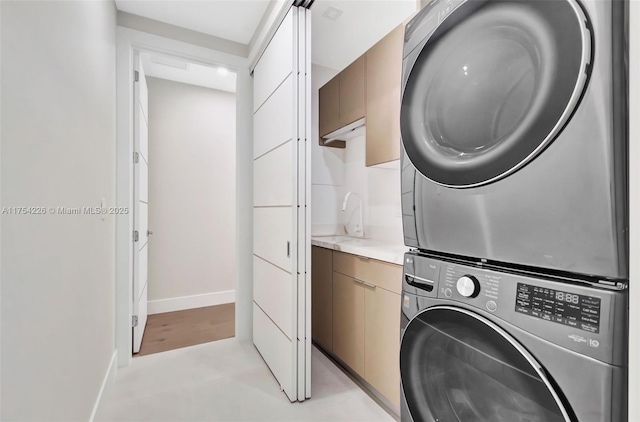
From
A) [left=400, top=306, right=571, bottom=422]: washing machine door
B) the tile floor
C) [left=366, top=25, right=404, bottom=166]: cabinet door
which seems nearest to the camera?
[left=400, top=306, right=571, bottom=422]: washing machine door

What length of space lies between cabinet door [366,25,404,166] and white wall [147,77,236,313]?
84.2 inches

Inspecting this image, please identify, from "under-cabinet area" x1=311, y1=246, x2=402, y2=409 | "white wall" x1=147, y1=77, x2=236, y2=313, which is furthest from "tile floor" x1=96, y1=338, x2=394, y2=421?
"white wall" x1=147, y1=77, x2=236, y2=313

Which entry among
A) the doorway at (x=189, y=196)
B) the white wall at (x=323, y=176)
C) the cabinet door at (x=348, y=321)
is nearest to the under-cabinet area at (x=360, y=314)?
the cabinet door at (x=348, y=321)

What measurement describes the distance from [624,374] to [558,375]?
104 mm

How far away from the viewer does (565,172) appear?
0.61 m

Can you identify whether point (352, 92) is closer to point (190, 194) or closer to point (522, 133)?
point (522, 133)

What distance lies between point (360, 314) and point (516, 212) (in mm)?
1351

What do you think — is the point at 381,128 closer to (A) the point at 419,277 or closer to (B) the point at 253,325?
(A) the point at 419,277

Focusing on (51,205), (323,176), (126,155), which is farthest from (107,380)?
(323,176)

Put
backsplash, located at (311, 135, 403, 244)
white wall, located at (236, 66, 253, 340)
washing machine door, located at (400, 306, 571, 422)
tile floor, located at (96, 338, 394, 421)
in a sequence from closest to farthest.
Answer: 1. washing machine door, located at (400, 306, 571, 422)
2. tile floor, located at (96, 338, 394, 421)
3. backsplash, located at (311, 135, 403, 244)
4. white wall, located at (236, 66, 253, 340)

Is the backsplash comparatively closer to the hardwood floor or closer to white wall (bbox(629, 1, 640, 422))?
the hardwood floor

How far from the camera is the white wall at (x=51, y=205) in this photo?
2.60 feet

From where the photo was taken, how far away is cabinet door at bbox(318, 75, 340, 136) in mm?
2512

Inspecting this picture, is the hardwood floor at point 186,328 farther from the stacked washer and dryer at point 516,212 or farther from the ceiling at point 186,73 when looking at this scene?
the ceiling at point 186,73
